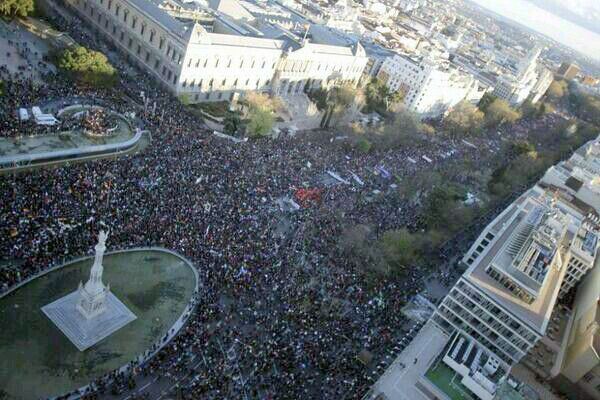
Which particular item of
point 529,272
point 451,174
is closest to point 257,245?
point 529,272

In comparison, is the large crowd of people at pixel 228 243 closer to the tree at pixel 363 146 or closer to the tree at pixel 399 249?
the tree at pixel 399 249

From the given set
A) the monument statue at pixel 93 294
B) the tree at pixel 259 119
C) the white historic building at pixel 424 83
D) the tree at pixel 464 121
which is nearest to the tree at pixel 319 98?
the tree at pixel 259 119

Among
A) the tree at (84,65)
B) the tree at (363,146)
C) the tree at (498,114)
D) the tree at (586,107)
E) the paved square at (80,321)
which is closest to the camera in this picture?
the paved square at (80,321)

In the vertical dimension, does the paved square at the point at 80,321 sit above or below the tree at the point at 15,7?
below

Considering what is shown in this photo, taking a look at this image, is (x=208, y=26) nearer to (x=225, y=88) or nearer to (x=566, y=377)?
(x=225, y=88)

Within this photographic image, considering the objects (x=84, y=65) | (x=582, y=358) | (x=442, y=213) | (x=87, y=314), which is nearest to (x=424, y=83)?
(x=442, y=213)

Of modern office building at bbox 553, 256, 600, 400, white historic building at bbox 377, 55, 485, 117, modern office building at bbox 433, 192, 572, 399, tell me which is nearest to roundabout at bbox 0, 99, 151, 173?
modern office building at bbox 433, 192, 572, 399
